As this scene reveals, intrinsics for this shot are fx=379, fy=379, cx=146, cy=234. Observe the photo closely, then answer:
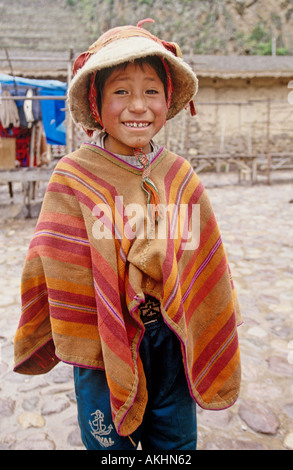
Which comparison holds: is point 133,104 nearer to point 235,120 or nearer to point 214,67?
point 235,120

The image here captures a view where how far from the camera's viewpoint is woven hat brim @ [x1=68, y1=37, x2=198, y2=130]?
102 cm

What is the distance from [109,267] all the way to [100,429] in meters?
0.54

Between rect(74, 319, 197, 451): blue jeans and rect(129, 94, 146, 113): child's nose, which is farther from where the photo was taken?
rect(74, 319, 197, 451): blue jeans

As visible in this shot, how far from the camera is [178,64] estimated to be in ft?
3.72

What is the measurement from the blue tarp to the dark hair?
229 inches

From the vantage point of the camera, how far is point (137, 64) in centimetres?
108

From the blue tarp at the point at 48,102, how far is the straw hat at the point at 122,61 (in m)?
5.74

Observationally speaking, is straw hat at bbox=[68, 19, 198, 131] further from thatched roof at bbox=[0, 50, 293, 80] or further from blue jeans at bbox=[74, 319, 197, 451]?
thatched roof at bbox=[0, 50, 293, 80]

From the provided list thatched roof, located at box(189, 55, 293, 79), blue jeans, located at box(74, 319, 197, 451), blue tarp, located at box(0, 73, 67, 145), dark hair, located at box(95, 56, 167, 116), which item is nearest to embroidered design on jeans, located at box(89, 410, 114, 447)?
blue jeans, located at box(74, 319, 197, 451)

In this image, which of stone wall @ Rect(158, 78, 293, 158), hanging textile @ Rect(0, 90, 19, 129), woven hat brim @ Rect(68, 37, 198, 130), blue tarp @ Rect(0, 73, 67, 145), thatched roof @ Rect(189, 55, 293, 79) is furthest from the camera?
stone wall @ Rect(158, 78, 293, 158)

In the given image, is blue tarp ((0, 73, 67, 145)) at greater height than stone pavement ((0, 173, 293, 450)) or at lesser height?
greater
